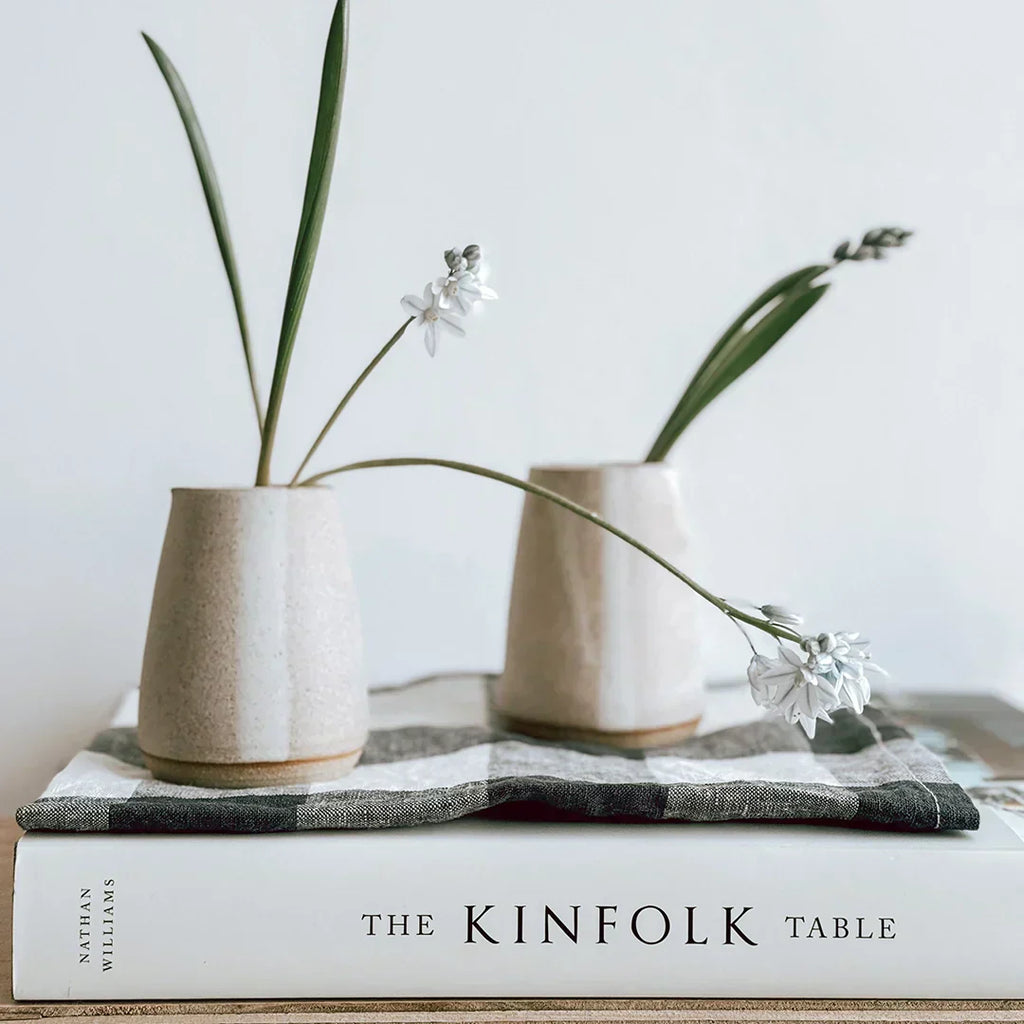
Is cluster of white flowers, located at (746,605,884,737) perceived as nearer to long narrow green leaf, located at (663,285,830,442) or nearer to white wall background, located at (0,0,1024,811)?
long narrow green leaf, located at (663,285,830,442)

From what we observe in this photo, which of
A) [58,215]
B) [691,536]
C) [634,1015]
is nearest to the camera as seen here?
[634,1015]

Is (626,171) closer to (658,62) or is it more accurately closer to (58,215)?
(658,62)

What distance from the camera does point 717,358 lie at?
20.7 inches

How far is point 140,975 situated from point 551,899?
138 mm

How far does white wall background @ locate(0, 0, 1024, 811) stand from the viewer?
0.67m

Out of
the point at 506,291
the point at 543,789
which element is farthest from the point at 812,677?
the point at 506,291

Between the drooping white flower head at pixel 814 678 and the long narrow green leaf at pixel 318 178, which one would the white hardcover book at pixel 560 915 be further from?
the long narrow green leaf at pixel 318 178

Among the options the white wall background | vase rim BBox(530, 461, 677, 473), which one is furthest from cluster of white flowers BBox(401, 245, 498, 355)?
the white wall background

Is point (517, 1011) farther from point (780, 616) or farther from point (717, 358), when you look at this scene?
point (717, 358)

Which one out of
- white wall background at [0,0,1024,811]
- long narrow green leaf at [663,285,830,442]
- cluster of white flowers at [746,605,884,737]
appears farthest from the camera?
white wall background at [0,0,1024,811]

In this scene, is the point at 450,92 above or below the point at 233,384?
above

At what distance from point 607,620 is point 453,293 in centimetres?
18

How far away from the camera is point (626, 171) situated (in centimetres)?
69

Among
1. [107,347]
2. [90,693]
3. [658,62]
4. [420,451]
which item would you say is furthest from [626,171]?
[90,693]
